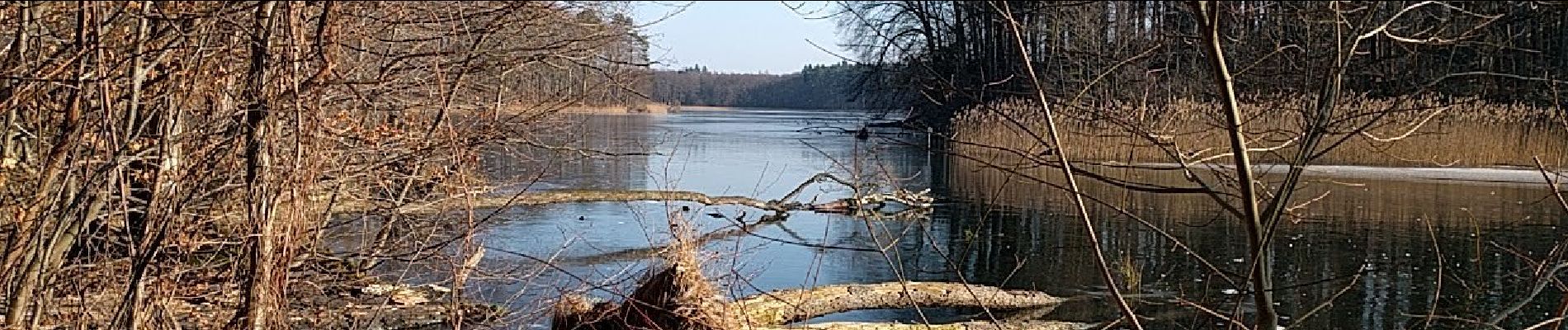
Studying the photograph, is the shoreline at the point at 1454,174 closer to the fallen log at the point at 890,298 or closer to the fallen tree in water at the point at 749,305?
the fallen log at the point at 890,298

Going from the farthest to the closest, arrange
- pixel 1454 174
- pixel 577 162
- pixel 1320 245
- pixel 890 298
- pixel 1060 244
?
pixel 1454 174 < pixel 577 162 < pixel 1060 244 < pixel 1320 245 < pixel 890 298

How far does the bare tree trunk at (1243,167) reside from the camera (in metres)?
1.58

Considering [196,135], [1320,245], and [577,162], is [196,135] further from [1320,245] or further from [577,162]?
[577,162]

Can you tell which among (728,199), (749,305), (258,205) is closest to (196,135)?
(258,205)

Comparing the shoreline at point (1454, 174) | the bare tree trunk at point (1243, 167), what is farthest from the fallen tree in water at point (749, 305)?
the shoreline at point (1454, 174)

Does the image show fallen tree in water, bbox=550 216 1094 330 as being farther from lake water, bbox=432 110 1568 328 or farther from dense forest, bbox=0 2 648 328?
dense forest, bbox=0 2 648 328

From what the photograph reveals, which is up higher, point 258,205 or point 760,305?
point 258,205

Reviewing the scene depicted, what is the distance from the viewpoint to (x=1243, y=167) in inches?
66.7

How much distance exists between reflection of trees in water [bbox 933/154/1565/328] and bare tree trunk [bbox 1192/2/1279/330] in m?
4.91

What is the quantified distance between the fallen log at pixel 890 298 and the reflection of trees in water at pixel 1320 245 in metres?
0.24

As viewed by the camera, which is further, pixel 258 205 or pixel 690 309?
pixel 690 309

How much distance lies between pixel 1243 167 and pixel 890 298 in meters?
7.19

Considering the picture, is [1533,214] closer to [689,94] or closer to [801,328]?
[801,328]

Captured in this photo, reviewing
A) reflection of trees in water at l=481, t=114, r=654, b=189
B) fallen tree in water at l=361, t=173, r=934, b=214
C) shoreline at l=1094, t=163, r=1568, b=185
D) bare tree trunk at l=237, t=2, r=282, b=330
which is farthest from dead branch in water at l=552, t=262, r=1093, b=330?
shoreline at l=1094, t=163, r=1568, b=185
